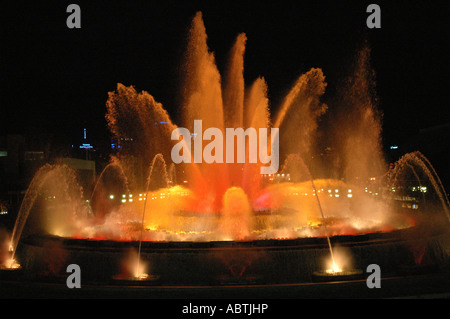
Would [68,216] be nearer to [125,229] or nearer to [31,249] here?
[125,229]

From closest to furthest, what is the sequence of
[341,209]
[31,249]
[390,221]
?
[31,249]
[390,221]
[341,209]

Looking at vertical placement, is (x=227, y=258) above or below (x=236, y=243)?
below

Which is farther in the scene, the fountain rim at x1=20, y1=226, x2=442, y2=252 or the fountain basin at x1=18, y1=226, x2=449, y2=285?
the fountain rim at x1=20, y1=226, x2=442, y2=252

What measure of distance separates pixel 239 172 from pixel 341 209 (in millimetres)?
7052

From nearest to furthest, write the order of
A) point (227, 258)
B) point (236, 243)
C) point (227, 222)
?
point (227, 258) < point (236, 243) < point (227, 222)

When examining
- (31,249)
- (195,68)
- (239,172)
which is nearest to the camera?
(31,249)

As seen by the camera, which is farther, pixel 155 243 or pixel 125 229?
pixel 125 229

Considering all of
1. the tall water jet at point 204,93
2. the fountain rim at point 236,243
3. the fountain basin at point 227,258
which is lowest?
the fountain basin at point 227,258

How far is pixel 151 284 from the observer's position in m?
12.2

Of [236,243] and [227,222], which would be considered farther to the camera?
[227,222]

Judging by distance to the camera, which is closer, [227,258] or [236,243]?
[227,258]

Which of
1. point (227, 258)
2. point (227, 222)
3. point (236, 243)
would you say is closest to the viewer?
point (227, 258)

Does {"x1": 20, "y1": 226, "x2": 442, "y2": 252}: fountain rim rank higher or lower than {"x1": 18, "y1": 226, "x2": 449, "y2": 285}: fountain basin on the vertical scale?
higher
